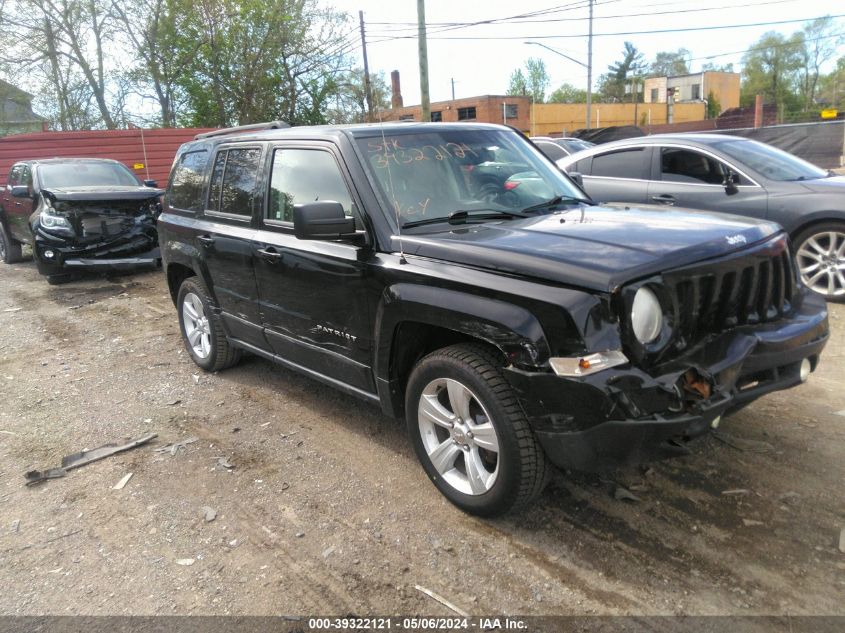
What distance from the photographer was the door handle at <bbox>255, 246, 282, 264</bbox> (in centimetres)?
413

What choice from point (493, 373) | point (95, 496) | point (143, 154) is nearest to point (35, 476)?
point (95, 496)

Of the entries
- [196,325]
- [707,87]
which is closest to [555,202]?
[196,325]

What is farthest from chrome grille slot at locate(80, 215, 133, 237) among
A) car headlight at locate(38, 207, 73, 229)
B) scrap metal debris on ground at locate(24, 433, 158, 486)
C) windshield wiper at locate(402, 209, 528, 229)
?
windshield wiper at locate(402, 209, 528, 229)

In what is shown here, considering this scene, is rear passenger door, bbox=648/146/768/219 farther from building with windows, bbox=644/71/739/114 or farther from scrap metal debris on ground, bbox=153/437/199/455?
building with windows, bbox=644/71/739/114

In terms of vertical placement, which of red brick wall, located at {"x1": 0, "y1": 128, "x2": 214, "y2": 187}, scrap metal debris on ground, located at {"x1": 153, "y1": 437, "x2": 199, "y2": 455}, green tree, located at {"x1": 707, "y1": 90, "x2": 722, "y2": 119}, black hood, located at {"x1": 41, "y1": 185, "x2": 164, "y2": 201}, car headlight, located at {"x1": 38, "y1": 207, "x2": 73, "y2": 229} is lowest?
scrap metal debris on ground, located at {"x1": 153, "y1": 437, "x2": 199, "y2": 455}

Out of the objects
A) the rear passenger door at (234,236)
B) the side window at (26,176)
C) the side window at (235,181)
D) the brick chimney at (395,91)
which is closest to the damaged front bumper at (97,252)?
the side window at (26,176)

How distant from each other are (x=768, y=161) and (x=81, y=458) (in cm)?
701

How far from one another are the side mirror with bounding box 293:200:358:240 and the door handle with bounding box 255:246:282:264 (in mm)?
809

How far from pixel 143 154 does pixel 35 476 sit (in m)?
16.9

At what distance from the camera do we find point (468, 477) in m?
3.16

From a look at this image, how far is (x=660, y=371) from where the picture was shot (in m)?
2.61

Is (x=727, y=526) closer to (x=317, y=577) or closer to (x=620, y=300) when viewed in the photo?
(x=620, y=300)

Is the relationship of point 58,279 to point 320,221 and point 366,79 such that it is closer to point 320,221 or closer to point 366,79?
point 320,221

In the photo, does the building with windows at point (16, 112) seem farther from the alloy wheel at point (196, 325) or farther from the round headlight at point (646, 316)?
the round headlight at point (646, 316)
